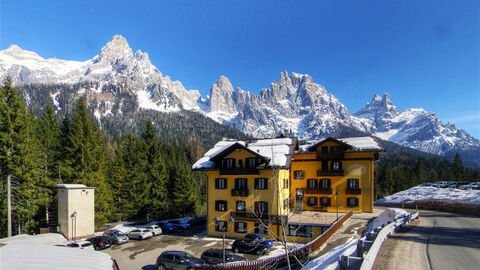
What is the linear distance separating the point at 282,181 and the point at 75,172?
104 feet

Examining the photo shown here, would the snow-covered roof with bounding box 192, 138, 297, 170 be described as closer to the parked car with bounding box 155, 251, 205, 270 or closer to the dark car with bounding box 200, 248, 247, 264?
the dark car with bounding box 200, 248, 247, 264

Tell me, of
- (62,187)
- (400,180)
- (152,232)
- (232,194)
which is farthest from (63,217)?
(400,180)

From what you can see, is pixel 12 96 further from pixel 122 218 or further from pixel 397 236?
pixel 397 236

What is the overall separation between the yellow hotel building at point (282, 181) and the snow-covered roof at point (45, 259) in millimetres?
19067

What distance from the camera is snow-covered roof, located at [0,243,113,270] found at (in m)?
9.47

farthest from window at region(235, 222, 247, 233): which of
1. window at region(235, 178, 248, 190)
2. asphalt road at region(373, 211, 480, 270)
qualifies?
asphalt road at region(373, 211, 480, 270)

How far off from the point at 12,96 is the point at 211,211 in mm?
28802

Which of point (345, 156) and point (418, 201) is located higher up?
point (345, 156)

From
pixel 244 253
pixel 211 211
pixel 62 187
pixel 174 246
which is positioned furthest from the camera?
pixel 211 211

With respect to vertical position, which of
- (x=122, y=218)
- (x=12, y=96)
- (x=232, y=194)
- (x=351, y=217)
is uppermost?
(x=12, y=96)

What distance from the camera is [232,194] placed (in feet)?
112

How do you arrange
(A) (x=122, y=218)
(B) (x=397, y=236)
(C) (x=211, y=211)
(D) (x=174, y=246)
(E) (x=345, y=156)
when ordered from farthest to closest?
(A) (x=122, y=218) → (E) (x=345, y=156) → (C) (x=211, y=211) → (D) (x=174, y=246) → (B) (x=397, y=236)

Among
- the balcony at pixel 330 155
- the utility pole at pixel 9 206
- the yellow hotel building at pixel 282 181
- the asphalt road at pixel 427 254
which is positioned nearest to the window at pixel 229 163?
the yellow hotel building at pixel 282 181

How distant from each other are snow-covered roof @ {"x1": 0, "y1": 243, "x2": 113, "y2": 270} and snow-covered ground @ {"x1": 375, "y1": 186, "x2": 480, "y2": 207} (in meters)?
53.7
